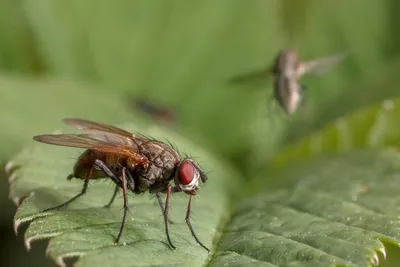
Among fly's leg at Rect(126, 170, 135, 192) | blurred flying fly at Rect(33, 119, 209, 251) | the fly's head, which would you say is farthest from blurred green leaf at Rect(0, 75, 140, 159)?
the fly's head

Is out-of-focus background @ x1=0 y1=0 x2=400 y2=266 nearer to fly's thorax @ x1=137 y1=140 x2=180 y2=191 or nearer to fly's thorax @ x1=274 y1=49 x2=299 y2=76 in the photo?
fly's thorax @ x1=274 y1=49 x2=299 y2=76

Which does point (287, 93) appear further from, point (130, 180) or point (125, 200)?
point (125, 200)

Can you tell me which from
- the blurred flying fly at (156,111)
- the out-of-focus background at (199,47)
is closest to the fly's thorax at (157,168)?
the blurred flying fly at (156,111)

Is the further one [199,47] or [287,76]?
[199,47]

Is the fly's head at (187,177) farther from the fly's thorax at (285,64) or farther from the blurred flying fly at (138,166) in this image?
the fly's thorax at (285,64)

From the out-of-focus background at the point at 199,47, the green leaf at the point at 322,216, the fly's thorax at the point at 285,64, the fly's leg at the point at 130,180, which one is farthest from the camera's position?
the out-of-focus background at the point at 199,47

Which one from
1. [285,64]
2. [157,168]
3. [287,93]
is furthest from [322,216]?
[285,64]

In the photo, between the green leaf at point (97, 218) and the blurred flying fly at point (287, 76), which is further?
the blurred flying fly at point (287, 76)
